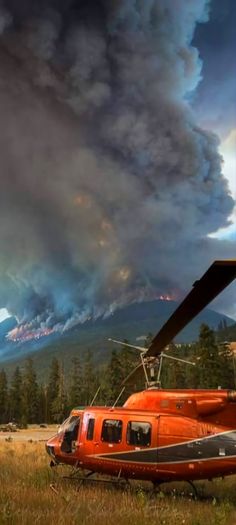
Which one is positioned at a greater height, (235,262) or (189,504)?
(235,262)

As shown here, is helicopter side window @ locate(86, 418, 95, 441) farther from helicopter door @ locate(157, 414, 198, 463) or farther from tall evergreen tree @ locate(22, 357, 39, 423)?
tall evergreen tree @ locate(22, 357, 39, 423)

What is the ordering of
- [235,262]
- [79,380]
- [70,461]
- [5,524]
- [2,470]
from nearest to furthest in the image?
1. [235,262]
2. [5,524]
3. [70,461]
4. [2,470]
5. [79,380]

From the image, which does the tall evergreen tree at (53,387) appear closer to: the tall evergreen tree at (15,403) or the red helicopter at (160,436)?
the tall evergreen tree at (15,403)

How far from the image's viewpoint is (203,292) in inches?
301

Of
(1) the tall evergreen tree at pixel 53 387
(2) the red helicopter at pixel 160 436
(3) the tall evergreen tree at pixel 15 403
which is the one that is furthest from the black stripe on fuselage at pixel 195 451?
(3) the tall evergreen tree at pixel 15 403

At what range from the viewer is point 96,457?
14.5 m

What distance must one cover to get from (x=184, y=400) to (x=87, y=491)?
159 inches

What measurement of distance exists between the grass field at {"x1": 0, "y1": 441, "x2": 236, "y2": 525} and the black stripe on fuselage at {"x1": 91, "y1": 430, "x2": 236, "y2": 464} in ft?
3.75

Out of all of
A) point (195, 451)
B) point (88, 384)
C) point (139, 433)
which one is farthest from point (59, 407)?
point (195, 451)

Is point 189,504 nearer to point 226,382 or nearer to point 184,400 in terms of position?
point 184,400

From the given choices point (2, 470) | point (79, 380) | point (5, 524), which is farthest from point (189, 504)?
point (79, 380)

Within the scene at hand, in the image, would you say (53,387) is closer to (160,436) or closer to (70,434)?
(70,434)

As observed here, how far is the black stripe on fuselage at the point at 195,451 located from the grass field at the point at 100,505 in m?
1.14

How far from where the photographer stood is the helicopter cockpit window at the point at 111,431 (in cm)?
1428
